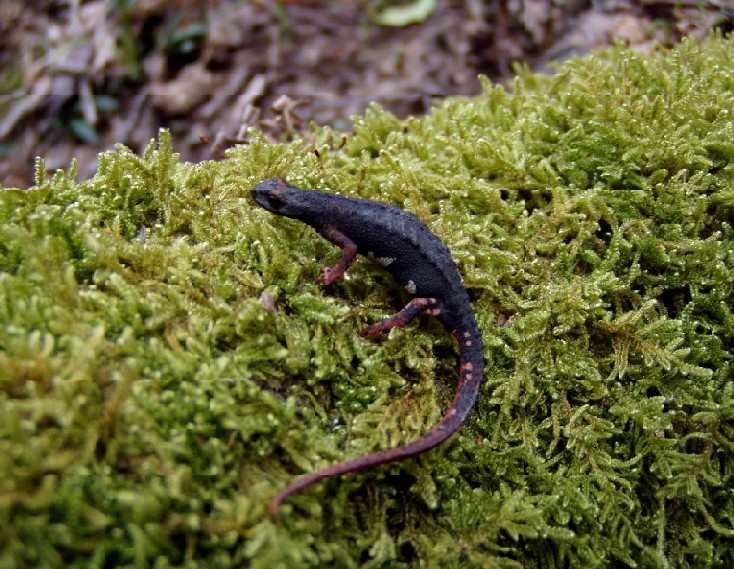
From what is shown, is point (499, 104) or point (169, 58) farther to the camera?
point (169, 58)

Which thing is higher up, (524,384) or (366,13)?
(366,13)

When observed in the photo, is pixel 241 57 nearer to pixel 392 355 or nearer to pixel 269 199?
pixel 269 199

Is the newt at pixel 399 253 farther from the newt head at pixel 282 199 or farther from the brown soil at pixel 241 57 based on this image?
the brown soil at pixel 241 57

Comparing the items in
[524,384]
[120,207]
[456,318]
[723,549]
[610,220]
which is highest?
[120,207]

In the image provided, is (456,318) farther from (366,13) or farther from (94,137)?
(366,13)

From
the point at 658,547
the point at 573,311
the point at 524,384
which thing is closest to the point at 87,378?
the point at 524,384

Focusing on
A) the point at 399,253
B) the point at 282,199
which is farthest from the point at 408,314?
the point at 282,199

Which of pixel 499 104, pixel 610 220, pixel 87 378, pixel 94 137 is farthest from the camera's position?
pixel 94 137

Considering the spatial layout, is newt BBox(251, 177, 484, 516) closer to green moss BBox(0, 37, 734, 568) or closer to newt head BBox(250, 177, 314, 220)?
newt head BBox(250, 177, 314, 220)

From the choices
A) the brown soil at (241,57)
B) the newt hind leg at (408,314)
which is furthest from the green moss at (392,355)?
the brown soil at (241,57)
